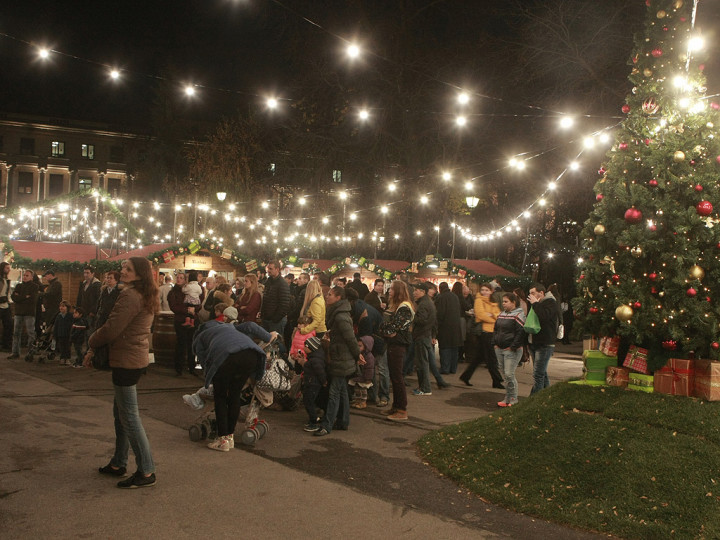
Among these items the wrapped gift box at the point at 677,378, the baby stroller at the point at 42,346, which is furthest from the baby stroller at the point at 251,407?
the baby stroller at the point at 42,346

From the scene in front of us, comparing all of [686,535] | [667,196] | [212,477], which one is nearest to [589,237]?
[667,196]

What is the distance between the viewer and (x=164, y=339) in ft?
41.5

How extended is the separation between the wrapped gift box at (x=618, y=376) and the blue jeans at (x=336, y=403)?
299 centimetres

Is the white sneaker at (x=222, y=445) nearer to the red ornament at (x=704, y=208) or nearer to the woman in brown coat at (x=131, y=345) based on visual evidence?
the woman in brown coat at (x=131, y=345)

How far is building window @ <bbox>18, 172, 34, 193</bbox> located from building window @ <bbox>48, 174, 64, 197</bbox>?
194 cm

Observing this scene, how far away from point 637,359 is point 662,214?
1.54 m

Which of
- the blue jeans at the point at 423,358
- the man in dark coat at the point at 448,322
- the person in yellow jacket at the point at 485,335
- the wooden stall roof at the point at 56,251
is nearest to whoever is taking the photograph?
the blue jeans at the point at 423,358

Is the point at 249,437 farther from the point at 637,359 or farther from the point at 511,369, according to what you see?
the point at 511,369

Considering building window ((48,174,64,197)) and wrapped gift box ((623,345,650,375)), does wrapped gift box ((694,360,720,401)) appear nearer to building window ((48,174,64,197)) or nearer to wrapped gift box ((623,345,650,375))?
wrapped gift box ((623,345,650,375))

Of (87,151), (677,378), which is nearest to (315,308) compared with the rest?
(677,378)

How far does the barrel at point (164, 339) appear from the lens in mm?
12539

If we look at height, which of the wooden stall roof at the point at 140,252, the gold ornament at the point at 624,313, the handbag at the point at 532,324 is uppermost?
the wooden stall roof at the point at 140,252

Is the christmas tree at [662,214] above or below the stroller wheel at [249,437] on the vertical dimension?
above

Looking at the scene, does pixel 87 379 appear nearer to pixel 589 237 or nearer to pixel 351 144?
pixel 589 237
